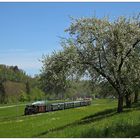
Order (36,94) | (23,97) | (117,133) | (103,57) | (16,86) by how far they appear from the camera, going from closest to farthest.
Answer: (117,133)
(103,57)
(23,97)
(16,86)
(36,94)

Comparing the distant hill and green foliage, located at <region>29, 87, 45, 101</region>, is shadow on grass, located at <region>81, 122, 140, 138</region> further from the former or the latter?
green foliage, located at <region>29, 87, 45, 101</region>

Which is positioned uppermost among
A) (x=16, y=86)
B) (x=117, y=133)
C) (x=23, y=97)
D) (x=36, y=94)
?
(x=16, y=86)

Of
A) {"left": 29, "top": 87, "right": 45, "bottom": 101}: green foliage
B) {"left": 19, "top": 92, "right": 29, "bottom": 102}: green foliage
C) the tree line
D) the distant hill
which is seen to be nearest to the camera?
the tree line

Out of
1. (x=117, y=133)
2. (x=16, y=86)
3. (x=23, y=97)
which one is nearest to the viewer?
(x=117, y=133)

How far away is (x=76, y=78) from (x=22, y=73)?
14018 cm

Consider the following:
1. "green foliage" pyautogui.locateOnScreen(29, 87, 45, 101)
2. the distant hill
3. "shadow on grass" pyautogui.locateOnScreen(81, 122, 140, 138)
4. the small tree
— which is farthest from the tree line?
"green foliage" pyautogui.locateOnScreen(29, 87, 45, 101)

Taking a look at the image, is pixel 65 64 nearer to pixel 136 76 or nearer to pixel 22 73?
pixel 136 76

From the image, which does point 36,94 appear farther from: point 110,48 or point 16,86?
point 110,48

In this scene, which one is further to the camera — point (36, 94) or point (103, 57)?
point (36, 94)

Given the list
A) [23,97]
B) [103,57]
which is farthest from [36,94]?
[103,57]

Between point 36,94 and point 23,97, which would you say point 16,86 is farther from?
point 23,97

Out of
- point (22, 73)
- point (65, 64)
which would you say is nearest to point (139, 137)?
point (65, 64)

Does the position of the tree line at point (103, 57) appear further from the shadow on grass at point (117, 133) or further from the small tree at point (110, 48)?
the shadow on grass at point (117, 133)

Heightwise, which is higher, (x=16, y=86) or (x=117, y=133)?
(x=16, y=86)
